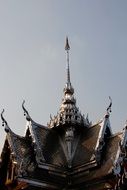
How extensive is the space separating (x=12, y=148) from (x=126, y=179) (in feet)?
24.0

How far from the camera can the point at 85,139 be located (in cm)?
2100

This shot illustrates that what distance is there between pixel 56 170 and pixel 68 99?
5.38 metres

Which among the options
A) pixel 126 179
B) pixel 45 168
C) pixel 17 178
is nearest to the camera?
pixel 126 179

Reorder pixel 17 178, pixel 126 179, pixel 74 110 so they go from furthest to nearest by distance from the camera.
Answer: pixel 74 110 → pixel 17 178 → pixel 126 179

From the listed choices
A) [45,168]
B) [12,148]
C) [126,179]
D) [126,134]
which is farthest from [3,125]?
[126,179]

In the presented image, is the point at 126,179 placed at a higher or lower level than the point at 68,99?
lower

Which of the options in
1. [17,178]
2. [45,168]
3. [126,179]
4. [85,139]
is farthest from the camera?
[85,139]

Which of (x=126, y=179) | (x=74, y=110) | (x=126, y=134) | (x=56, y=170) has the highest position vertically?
(x=74, y=110)

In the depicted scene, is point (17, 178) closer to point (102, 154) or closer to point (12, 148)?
point (12, 148)

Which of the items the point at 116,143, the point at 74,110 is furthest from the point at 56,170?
the point at 74,110

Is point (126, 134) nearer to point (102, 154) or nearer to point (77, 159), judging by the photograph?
point (102, 154)

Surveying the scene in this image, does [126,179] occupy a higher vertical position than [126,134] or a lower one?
lower

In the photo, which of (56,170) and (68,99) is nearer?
(56,170)

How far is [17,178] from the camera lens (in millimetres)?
17391
